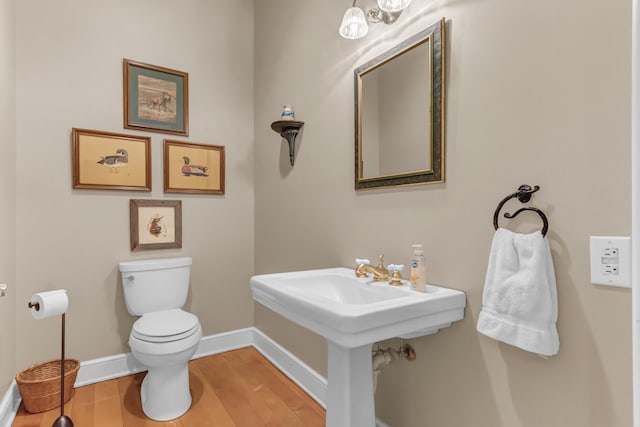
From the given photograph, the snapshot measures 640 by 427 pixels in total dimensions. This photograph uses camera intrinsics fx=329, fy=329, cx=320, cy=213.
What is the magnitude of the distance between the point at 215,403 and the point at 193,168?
1.60 meters

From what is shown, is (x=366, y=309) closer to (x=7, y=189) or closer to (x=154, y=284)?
(x=154, y=284)

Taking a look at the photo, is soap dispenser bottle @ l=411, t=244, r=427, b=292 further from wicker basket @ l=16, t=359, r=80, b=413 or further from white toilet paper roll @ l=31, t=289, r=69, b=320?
wicker basket @ l=16, t=359, r=80, b=413

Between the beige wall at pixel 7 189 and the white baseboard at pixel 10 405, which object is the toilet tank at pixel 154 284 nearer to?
the beige wall at pixel 7 189

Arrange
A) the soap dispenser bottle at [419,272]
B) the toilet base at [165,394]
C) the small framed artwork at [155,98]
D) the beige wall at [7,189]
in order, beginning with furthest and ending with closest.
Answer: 1. the small framed artwork at [155,98]
2. the toilet base at [165,394]
3. the beige wall at [7,189]
4. the soap dispenser bottle at [419,272]

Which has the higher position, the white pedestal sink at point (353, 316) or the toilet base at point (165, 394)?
the white pedestal sink at point (353, 316)

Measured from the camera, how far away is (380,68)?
4.97 ft

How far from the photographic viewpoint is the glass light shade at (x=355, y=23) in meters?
1.48

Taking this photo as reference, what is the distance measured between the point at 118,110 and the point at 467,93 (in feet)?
7.18

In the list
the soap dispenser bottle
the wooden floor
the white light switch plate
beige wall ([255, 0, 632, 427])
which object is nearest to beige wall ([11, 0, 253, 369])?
the wooden floor

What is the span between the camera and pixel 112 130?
7.25ft

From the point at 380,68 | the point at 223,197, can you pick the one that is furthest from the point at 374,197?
the point at 223,197

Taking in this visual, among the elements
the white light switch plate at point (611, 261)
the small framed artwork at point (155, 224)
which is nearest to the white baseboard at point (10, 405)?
the small framed artwork at point (155, 224)

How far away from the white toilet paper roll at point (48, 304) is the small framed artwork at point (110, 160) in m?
0.78

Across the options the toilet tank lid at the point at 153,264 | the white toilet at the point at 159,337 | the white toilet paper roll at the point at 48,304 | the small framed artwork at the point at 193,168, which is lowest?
the white toilet at the point at 159,337
